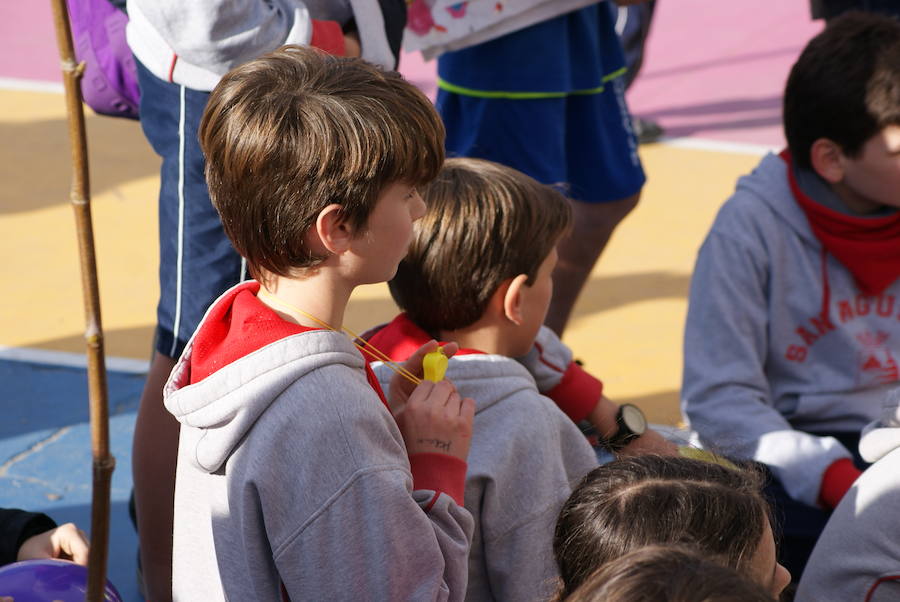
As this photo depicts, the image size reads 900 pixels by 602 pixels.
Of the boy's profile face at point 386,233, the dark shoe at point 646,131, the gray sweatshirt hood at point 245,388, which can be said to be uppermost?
the boy's profile face at point 386,233

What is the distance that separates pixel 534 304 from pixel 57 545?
0.94 metres

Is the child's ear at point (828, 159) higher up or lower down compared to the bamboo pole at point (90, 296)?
lower down

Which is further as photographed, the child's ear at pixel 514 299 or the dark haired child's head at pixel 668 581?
the child's ear at pixel 514 299

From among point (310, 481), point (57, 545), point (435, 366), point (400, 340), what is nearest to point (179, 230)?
point (400, 340)

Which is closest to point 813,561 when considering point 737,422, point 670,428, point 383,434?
point 737,422

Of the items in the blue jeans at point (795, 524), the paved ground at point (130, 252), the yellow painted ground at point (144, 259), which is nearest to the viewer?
the blue jeans at point (795, 524)

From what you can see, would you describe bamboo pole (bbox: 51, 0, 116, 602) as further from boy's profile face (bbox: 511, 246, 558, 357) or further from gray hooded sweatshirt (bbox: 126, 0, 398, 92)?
boy's profile face (bbox: 511, 246, 558, 357)

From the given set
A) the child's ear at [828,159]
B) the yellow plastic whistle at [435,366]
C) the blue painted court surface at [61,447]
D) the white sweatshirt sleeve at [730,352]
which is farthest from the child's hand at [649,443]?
the blue painted court surface at [61,447]

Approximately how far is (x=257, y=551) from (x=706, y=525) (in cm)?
58

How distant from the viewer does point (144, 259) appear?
15.2 feet

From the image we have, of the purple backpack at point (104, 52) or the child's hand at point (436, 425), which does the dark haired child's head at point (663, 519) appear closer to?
the child's hand at point (436, 425)

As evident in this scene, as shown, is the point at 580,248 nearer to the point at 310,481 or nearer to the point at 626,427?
the point at 626,427

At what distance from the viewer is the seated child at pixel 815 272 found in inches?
103

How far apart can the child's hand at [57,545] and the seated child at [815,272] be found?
134 cm
